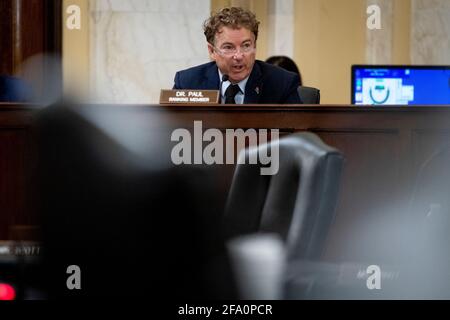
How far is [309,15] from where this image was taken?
4840mm

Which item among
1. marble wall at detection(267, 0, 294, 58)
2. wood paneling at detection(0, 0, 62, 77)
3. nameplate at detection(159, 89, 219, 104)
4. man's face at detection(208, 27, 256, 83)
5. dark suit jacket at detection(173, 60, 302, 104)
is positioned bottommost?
nameplate at detection(159, 89, 219, 104)

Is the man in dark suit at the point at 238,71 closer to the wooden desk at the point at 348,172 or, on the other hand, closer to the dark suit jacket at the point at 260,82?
the dark suit jacket at the point at 260,82

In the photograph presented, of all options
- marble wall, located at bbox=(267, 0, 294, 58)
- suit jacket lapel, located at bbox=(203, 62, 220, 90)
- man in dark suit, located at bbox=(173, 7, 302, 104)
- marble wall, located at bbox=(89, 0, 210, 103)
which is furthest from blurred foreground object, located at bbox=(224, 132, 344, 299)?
marble wall, located at bbox=(267, 0, 294, 58)

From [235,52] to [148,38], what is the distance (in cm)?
245

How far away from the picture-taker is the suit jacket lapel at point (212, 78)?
207 centimetres

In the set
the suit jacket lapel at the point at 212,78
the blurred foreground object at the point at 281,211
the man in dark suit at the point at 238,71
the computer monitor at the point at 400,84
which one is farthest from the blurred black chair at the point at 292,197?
the computer monitor at the point at 400,84

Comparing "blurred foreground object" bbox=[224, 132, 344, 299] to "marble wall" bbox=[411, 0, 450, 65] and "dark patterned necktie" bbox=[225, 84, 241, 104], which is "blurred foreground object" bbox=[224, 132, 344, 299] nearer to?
"dark patterned necktie" bbox=[225, 84, 241, 104]

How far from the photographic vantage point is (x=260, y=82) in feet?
6.68

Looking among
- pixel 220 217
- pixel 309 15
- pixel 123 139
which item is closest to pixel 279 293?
pixel 220 217

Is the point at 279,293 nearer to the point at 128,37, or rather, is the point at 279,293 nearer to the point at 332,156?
the point at 332,156

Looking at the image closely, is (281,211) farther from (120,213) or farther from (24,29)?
(24,29)

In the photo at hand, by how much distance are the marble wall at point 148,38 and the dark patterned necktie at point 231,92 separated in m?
2.28

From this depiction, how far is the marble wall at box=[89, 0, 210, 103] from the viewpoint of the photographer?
4309mm

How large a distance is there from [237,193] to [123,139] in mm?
145
